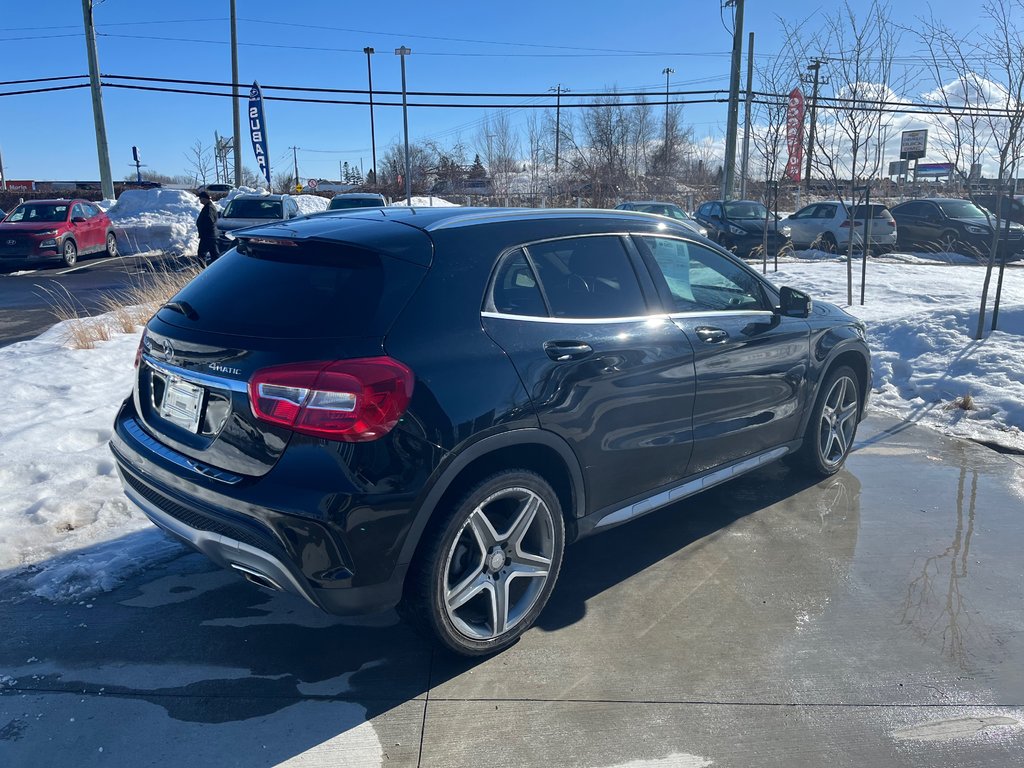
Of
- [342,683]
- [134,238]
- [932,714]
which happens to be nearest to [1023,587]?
[932,714]

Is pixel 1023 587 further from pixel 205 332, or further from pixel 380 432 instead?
pixel 205 332

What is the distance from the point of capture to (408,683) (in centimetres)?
319

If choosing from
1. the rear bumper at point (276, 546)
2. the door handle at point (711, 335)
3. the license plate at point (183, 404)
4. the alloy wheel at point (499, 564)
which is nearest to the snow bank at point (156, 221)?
the license plate at point (183, 404)

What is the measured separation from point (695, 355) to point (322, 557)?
84.6 inches

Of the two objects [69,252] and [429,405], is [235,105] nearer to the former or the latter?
[69,252]

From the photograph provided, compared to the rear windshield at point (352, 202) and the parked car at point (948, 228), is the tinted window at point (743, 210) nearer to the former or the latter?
the parked car at point (948, 228)

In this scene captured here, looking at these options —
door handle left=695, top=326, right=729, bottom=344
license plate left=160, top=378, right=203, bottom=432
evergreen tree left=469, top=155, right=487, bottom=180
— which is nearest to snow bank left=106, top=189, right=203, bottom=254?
license plate left=160, top=378, right=203, bottom=432

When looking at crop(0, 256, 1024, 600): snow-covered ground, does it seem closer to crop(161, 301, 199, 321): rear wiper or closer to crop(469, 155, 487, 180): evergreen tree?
crop(161, 301, 199, 321): rear wiper

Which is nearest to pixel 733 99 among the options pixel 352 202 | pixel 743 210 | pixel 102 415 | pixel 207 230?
pixel 743 210

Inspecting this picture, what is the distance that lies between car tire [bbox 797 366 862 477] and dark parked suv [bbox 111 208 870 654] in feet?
3.97

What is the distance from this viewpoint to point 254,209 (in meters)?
20.1

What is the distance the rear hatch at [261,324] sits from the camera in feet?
9.40

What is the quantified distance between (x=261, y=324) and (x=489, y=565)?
4.31 ft

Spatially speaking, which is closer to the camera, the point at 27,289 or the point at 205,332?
the point at 205,332
